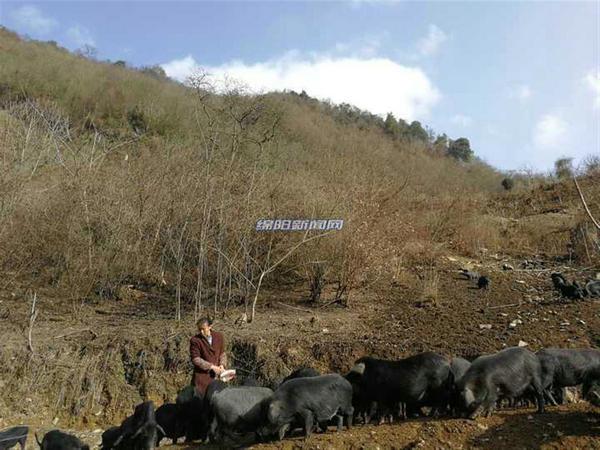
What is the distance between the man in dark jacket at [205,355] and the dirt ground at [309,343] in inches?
59.2

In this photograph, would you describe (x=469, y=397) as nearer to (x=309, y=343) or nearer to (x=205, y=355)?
(x=205, y=355)

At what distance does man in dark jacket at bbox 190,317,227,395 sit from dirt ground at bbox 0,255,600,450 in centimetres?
150

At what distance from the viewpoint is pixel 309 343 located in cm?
923

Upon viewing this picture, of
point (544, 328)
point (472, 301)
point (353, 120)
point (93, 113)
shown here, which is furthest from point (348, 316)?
point (353, 120)

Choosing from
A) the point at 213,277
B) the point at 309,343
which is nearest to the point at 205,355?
the point at 309,343

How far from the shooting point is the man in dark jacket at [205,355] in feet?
23.0

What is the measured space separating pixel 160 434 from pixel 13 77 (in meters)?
24.6

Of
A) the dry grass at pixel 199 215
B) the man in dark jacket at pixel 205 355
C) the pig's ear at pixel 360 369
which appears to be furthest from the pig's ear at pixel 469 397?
the dry grass at pixel 199 215

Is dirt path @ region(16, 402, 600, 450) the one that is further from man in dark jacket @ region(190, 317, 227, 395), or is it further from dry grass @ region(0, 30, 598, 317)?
dry grass @ region(0, 30, 598, 317)

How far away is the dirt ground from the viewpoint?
600cm

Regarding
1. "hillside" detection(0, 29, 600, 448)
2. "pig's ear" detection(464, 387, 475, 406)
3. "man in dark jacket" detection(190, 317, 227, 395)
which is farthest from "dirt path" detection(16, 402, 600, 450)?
"hillside" detection(0, 29, 600, 448)

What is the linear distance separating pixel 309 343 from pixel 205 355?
2.55 m

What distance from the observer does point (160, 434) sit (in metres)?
6.23

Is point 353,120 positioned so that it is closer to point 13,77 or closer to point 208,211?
point 13,77
